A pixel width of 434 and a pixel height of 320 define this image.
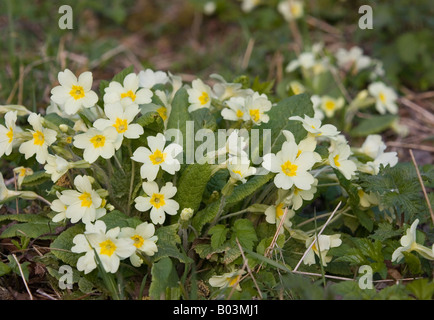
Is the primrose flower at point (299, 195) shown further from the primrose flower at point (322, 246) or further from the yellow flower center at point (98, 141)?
the yellow flower center at point (98, 141)

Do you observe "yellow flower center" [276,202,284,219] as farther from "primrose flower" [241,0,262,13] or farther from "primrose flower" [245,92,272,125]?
"primrose flower" [241,0,262,13]

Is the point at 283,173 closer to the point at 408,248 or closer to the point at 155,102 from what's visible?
the point at 408,248

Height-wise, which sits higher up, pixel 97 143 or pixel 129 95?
pixel 129 95

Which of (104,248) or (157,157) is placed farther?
(157,157)

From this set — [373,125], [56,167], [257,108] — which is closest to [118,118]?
[56,167]

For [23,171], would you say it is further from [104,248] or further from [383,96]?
[383,96]

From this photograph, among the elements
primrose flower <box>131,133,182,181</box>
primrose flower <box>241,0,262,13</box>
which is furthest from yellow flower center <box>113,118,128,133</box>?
primrose flower <box>241,0,262,13</box>

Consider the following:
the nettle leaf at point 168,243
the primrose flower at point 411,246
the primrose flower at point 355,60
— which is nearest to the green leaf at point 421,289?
the primrose flower at point 411,246
